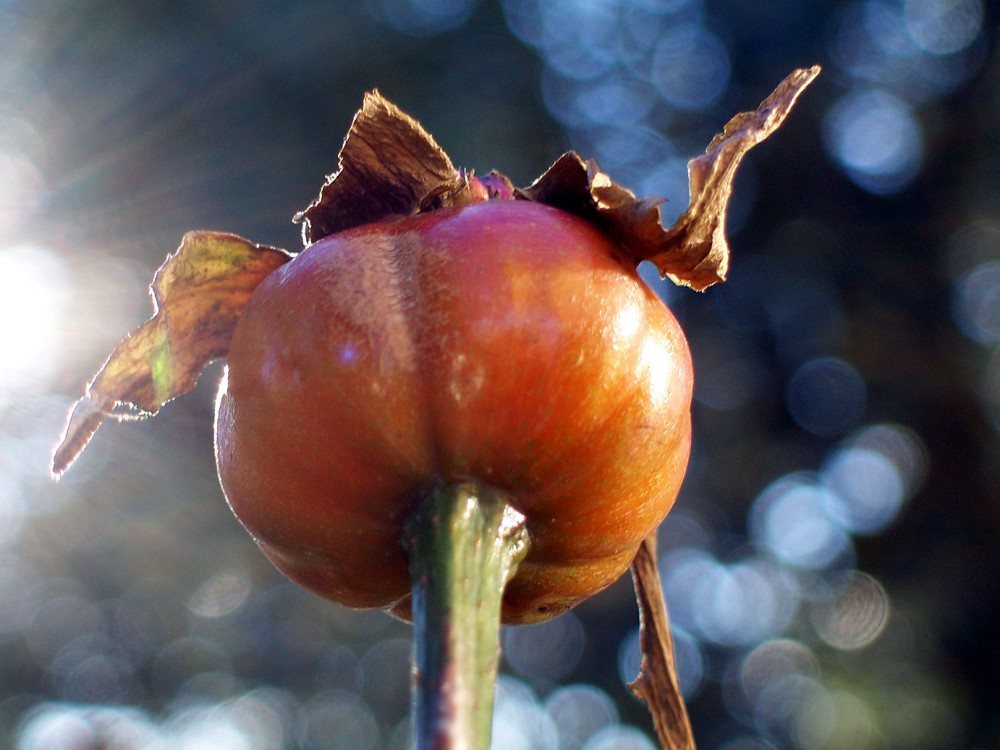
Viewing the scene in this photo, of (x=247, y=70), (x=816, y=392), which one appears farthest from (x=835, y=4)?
(x=247, y=70)

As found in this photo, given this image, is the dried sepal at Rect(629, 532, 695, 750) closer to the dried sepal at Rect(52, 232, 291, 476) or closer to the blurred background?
the dried sepal at Rect(52, 232, 291, 476)

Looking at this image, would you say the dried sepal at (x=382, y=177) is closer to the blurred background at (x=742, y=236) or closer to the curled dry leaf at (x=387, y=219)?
the curled dry leaf at (x=387, y=219)

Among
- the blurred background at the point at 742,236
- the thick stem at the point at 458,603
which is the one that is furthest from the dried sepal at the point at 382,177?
the blurred background at the point at 742,236

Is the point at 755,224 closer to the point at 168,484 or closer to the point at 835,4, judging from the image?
the point at 835,4

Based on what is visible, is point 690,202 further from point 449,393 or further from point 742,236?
point 742,236

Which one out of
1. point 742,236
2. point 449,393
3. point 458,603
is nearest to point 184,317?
point 449,393
